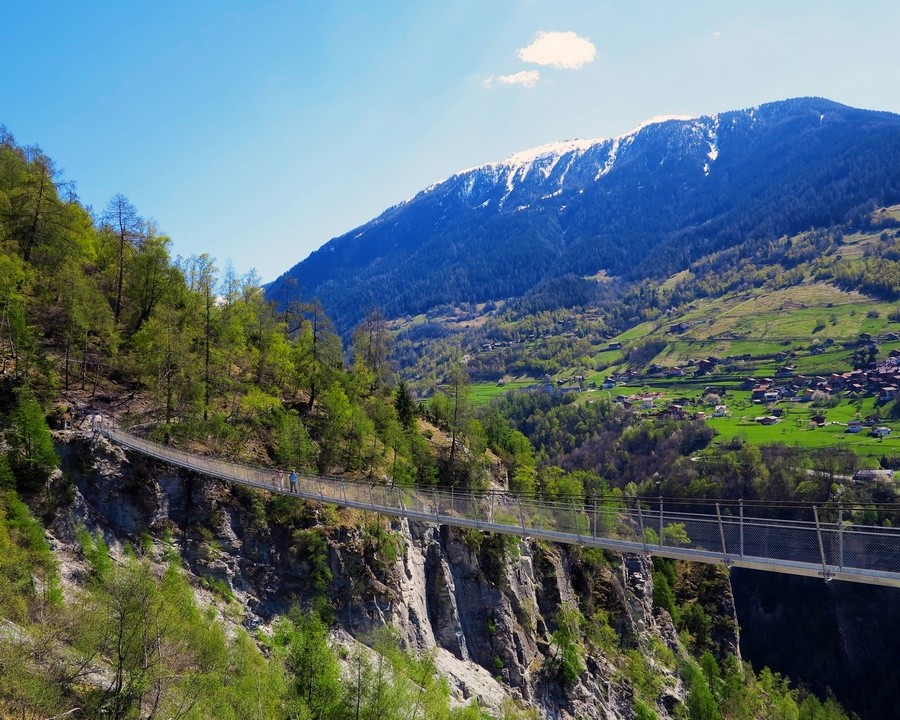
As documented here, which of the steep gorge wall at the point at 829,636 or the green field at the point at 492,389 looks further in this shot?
the green field at the point at 492,389

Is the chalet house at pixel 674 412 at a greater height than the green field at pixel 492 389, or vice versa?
the green field at pixel 492 389

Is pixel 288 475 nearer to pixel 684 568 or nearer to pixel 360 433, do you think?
pixel 360 433

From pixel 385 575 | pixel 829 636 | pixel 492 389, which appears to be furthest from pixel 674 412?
pixel 385 575

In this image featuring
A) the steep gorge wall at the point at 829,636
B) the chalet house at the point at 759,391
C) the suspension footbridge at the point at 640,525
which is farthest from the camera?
the chalet house at the point at 759,391

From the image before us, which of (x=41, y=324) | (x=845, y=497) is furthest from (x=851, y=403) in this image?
(x=41, y=324)

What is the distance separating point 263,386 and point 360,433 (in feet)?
23.7

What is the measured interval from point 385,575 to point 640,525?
55.4 feet

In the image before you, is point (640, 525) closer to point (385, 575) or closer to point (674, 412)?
point (385, 575)

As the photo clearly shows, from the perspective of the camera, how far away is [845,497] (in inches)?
3337

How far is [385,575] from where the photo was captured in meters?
31.8

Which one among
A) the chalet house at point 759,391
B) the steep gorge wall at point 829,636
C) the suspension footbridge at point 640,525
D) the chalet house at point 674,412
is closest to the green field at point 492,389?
the chalet house at point 674,412

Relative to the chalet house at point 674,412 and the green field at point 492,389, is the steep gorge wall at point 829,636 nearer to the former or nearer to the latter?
the chalet house at point 674,412

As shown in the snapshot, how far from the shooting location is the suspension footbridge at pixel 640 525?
15641 mm

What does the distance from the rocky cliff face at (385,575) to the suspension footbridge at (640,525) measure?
1.72 metres
